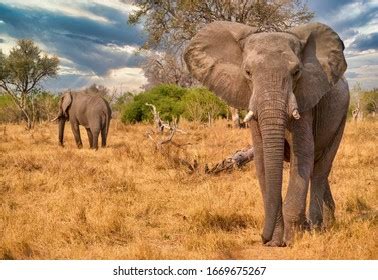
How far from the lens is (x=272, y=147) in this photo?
165 inches

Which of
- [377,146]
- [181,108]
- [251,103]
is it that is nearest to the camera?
[251,103]

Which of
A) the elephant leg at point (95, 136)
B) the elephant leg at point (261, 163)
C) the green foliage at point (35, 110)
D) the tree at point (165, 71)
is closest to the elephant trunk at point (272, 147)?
the elephant leg at point (261, 163)

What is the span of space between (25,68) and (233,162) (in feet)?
70.2

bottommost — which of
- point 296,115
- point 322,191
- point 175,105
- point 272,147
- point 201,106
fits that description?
point 322,191

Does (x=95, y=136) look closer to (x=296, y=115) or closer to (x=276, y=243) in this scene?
(x=276, y=243)

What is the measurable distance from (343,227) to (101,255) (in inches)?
94.3

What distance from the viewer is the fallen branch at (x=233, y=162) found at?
9066 millimetres

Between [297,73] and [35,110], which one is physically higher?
[35,110]

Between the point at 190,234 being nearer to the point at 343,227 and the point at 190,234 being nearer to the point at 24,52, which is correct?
the point at 343,227

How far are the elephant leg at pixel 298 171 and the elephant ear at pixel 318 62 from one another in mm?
215

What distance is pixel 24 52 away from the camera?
1092 inches

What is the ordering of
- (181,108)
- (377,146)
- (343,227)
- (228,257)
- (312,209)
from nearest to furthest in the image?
(228,257) < (343,227) < (312,209) < (377,146) < (181,108)

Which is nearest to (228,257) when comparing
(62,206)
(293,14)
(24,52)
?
(62,206)

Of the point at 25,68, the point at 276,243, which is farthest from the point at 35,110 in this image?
the point at 276,243
